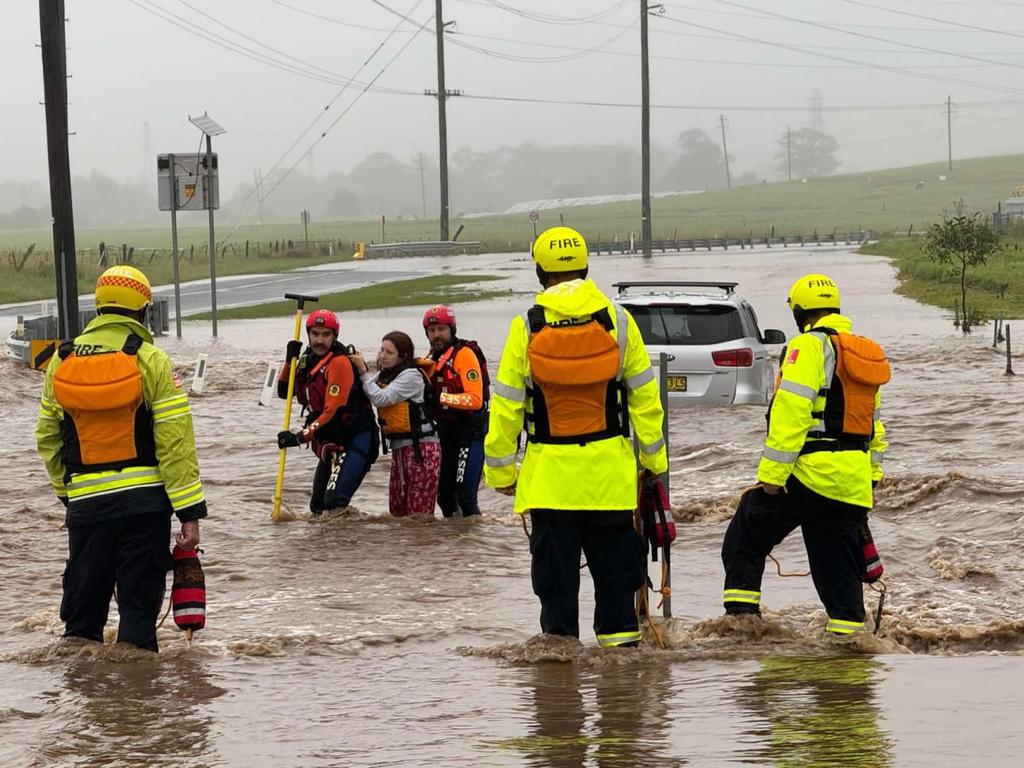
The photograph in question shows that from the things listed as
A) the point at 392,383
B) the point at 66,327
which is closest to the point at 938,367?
the point at 66,327

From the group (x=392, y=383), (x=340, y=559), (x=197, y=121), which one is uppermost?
(x=197, y=121)

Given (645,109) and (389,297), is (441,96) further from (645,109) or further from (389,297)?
(389,297)

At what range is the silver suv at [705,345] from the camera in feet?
54.0

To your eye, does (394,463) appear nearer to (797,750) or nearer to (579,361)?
(579,361)

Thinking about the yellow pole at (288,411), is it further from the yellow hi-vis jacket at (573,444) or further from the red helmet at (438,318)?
the yellow hi-vis jacket at (573,444)

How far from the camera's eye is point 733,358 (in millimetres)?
16484

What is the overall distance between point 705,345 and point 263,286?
36049 mm

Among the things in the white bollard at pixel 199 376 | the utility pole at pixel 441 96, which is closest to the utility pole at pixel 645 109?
the utility pole at pixel 441 96

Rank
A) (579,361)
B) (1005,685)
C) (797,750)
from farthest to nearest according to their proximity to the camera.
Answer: (579,361)
(1005,685)
(797,750)

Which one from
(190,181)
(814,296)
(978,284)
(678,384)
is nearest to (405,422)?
(814,296)

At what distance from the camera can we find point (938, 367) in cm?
2309

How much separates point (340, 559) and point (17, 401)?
460 inches

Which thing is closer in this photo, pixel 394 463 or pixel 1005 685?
pixel 1005 685

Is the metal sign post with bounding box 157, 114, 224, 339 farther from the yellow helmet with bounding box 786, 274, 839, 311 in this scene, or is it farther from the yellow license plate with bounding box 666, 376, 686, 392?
the yellow helmet with bounding box 786, 274, 839, 311
